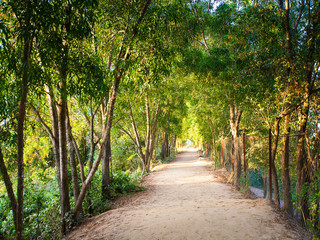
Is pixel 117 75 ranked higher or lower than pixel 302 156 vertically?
higher

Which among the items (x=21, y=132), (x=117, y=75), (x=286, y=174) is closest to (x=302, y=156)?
(x=286, y=174)

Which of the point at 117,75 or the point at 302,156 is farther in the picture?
the point at 117,75

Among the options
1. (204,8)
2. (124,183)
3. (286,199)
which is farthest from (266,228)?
(204,8)

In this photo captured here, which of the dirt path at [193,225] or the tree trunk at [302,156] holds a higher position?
the tree trunk at [302,156]

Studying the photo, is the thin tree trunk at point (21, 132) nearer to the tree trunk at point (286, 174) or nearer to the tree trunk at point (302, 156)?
the tree trunk at point (302, 156)

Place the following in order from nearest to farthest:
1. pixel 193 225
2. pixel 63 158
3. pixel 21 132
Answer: pixel 21 132 → pixel 193 225 → pixel 63 158

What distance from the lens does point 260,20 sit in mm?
6961

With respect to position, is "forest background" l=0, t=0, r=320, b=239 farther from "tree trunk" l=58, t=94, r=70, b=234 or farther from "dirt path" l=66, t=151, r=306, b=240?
"dirt path" l=66, t=151, r=306, b=240

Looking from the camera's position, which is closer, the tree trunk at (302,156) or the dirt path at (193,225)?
the dirt path at (193,225)

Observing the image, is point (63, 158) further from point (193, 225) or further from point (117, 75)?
point (193, 225)

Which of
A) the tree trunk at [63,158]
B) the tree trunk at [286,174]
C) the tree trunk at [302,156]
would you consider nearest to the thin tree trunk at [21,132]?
the tree trunk at [63,158]

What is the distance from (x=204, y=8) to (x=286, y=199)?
8413mm

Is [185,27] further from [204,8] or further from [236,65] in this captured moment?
[236,65]

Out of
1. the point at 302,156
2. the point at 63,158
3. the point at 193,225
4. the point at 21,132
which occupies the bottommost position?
the point at 193,225
